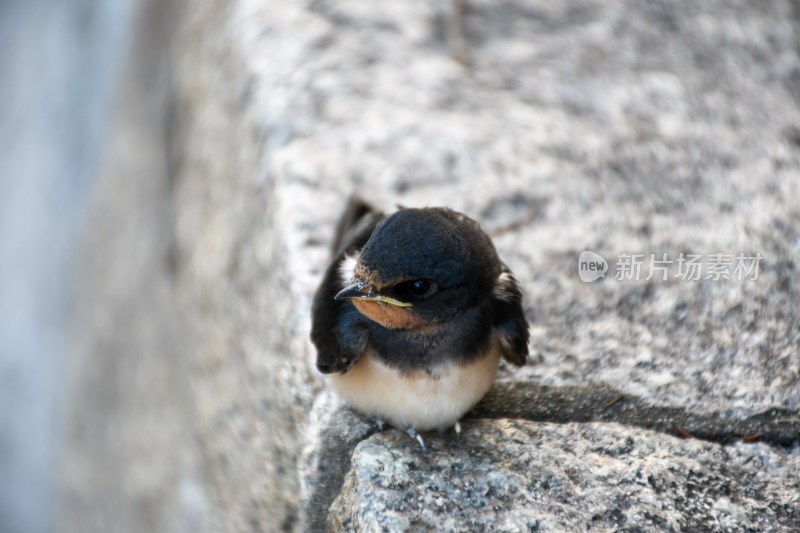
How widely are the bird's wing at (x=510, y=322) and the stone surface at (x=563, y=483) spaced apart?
385mm

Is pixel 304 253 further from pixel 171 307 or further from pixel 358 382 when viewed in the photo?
pixel 171 307

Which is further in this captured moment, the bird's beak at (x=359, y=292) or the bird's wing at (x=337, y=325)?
the bird's wing at (x=337, y=325)

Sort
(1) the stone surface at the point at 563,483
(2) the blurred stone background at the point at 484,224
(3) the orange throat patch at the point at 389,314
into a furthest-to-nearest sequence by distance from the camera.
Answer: (2) the blurred stone background at the point at 484,224
(3) the orange throat patch at the point at 389,314
(1) the stone surface at the point at 563,483

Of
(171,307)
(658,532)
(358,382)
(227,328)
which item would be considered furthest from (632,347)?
(171,307)

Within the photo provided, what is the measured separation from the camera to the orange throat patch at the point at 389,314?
2.91 metres

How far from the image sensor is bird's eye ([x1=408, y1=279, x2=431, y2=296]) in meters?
2.83

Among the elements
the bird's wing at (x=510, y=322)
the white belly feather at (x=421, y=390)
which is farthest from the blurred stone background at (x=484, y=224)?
the bird's wing at (x=510, y=322)

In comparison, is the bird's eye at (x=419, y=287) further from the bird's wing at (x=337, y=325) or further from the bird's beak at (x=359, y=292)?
the bird's wing at (x=337, y=325)

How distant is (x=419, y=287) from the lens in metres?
2.85

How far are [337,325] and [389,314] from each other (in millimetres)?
241

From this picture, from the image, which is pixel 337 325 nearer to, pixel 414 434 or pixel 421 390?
pixel 421 390

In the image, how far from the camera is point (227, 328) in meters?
4.36

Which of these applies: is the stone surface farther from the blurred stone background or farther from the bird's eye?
the bird's eye

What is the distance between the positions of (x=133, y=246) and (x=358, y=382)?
410 centimetres
